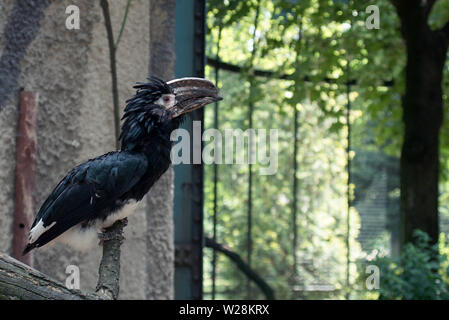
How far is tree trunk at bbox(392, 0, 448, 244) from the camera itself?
434 cm

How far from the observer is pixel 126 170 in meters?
1.76

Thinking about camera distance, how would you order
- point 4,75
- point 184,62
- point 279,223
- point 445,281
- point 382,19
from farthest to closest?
point 279,223, point 382,19, point 445,281, point 184,62, point 4,75

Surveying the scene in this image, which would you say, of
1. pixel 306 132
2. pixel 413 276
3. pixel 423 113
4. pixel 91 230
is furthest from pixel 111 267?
pixel 306 132

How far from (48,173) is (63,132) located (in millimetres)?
186

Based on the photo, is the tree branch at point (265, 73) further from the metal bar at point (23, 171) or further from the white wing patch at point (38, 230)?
the white wing patch at point (38, 230)

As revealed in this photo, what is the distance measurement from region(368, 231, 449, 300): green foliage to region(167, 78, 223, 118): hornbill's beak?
2.27 m

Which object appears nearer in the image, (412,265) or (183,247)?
(183,247)

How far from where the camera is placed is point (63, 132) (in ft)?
9.18

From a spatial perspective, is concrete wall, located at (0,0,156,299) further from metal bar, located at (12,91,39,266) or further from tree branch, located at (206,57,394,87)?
tree branch, located at (206,57,394,87)

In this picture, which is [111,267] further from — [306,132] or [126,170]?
[306,132]

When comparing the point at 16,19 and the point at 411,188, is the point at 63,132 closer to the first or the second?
the point at 16,19

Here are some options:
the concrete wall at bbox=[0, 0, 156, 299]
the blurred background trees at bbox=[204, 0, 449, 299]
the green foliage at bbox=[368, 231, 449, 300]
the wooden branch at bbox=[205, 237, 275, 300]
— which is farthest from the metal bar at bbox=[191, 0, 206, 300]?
the green foliage at bbox=[368, 231, 449, 300]

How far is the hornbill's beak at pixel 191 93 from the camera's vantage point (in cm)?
172
